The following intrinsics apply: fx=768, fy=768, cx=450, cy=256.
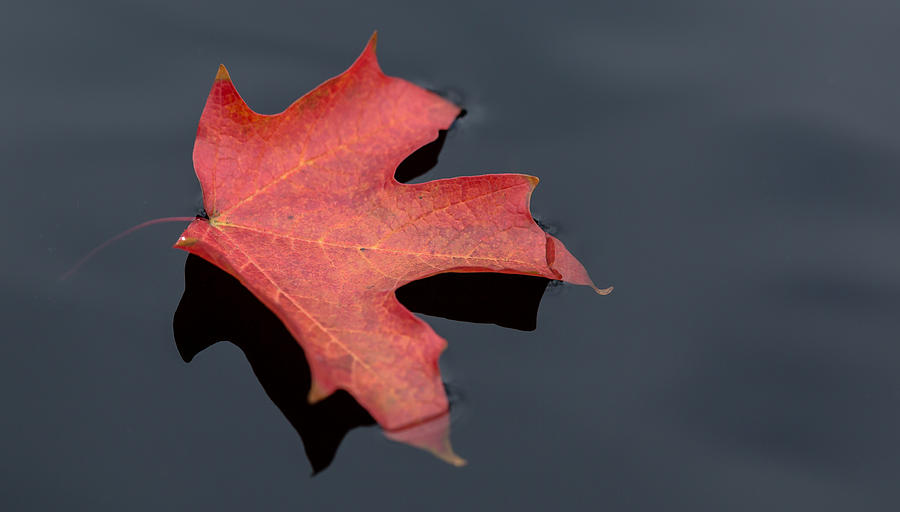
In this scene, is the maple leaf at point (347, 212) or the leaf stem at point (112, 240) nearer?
the maple leaf at point (347, 212)

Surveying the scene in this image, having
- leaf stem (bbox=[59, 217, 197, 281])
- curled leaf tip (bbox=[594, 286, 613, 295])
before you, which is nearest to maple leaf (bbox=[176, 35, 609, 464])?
curled leaf tip (bbox=[594, 286, 613, 295])

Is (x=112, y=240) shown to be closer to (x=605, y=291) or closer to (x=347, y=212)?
(x=347, y=212)

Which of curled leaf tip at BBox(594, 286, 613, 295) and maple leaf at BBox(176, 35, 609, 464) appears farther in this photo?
curled leaf tip at BBox(594, 286, 613, 295)

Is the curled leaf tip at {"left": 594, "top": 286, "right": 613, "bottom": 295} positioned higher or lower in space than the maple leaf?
lower

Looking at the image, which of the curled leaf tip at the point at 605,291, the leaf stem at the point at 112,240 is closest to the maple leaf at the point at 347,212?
the curled leaf tip at the point at 605,291

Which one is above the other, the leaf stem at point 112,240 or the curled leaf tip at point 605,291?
the leaf stem at point 112,240

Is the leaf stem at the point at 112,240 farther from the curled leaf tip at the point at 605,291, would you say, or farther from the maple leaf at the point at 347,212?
the curled leaf tip at the point at 605,291

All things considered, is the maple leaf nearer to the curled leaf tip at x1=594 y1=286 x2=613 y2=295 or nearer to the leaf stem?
the curled leaf tip at x1=594 y1=286 x2=613 y2=295

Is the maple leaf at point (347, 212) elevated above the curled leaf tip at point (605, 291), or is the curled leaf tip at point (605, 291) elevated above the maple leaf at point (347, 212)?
the maple leaf at point (347, 212)

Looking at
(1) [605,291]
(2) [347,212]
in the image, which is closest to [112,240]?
(2) [347,212]
